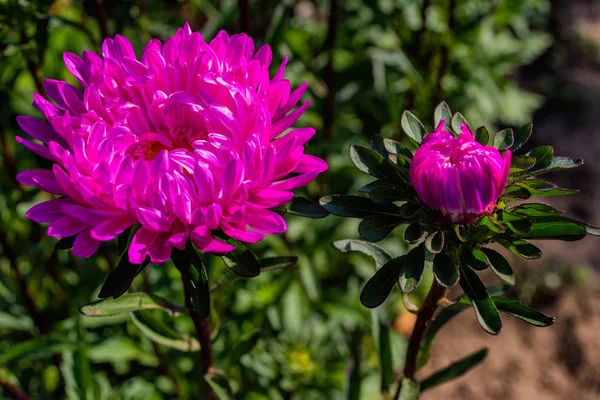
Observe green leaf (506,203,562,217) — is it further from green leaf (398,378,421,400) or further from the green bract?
green leaf (398,378,421,400)

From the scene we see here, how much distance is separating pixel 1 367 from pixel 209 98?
1349 millimetres

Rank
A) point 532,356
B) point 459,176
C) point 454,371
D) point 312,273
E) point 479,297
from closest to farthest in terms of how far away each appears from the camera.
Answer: point 459,176
point 479,297
point 454,371
point 312,273
point 532,356

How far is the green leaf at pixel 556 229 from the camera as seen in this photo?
3.70ft

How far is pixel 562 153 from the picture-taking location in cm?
449

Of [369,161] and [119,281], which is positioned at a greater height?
[369,161]

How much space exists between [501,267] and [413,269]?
16 centimetres

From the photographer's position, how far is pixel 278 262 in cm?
149

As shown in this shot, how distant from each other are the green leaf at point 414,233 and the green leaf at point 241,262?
297 millimetres

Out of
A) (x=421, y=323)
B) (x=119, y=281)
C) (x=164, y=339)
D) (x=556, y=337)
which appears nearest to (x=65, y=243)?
(x=119, y=281)

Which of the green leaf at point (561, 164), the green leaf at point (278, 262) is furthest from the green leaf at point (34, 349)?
the green leaf at point (561, 164)

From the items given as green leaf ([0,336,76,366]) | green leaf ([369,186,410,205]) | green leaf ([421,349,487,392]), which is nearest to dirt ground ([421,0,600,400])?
green leaf ([421,349,487,392])

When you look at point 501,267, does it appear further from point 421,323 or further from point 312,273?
point 312,273

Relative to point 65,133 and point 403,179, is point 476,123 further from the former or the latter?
point 65,133

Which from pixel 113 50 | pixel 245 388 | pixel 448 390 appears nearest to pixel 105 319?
pixel 245 388
